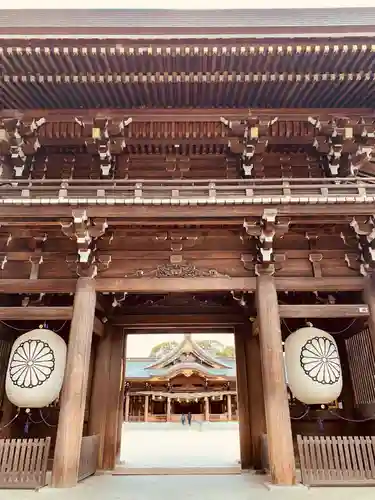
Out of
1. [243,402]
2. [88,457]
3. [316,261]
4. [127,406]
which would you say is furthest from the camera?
[127,406]

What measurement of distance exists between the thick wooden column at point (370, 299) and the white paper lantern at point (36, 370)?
5828 mm

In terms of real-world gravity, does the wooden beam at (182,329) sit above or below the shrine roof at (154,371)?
below

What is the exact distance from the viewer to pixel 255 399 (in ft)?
28.5

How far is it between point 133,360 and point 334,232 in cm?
2561

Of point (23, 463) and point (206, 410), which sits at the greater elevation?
point (206, 410)

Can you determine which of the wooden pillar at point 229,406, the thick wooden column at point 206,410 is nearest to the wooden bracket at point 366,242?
the wooden pillar at point 229,406

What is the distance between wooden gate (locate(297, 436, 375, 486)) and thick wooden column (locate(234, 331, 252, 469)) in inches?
103

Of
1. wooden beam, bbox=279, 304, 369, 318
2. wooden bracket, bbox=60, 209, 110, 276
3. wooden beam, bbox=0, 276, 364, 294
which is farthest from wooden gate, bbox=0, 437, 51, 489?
wooden beam, bbox=279, 304, 369, 318

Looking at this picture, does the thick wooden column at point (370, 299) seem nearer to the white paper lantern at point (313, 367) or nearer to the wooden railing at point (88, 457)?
the white paper lantern at point (313, 367)

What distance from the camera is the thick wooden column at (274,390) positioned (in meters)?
5.94

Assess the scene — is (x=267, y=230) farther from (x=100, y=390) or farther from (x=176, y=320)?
(x=100, y=390)

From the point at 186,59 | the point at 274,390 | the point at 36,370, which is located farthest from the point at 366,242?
the point at 36,370

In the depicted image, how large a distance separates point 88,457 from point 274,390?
3.85m

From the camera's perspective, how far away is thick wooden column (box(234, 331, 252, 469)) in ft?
27.7
